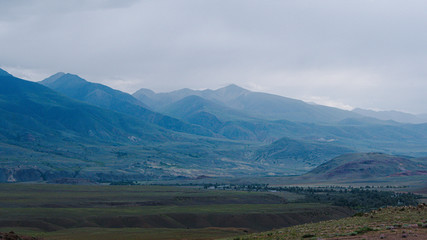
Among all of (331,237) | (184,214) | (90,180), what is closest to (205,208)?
(184,214)

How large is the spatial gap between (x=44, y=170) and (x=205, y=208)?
118767mm

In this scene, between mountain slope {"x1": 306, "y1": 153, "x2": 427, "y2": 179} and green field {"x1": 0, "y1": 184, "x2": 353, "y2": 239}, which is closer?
green field {"x1": 0, "y1": 184, "x2": 353, "y2": 239}

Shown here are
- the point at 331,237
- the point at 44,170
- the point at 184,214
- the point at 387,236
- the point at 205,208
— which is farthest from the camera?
the point at 44,170

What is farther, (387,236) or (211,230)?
(211,230)

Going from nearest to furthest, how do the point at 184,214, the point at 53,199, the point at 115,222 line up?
the point at 115,222
the point at 184,214
the point at 53,199

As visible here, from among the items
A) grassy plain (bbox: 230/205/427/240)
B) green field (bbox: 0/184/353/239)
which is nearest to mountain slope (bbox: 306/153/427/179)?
green field (bbox: 0/184/353/239)

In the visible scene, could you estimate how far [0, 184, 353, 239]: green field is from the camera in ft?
203

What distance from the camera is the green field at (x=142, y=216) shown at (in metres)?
61.9

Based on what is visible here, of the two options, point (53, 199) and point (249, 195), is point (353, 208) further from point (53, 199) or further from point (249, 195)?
point (53, 199)

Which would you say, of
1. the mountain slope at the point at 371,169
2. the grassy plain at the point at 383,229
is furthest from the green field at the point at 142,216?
the mountain slope at the point at 371,169

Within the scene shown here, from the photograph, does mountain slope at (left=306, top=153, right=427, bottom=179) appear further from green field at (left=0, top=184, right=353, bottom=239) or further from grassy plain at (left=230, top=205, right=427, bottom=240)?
grassy plain at (left=230, top=205, right=427, bottom=240)

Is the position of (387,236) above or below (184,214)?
above

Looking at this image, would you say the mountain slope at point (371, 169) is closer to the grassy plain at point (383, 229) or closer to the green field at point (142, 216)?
the green field at point (142, 216)

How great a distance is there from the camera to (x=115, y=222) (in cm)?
7250
